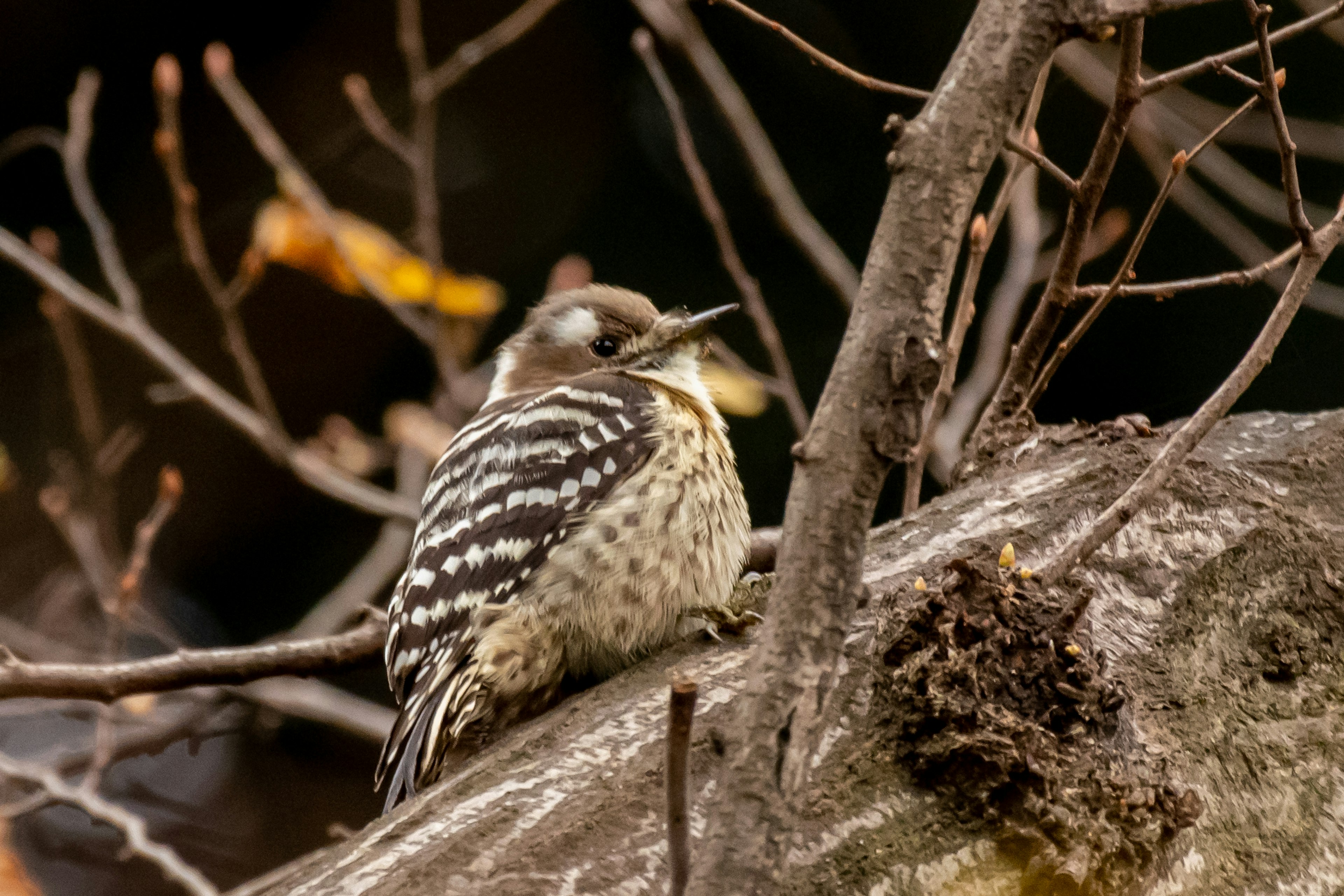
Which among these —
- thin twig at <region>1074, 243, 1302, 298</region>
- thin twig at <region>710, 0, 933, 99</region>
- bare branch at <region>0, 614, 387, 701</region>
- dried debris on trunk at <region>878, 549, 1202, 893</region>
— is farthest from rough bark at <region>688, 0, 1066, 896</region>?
bare branch at <region>0, 614, 387, 701</region>

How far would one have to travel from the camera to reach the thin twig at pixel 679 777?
103cm

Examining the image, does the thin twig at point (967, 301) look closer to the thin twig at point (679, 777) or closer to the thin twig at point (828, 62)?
the thin twig at point (828, 62)

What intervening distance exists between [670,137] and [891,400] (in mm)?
4268

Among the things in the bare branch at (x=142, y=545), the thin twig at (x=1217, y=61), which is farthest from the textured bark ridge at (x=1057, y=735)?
the bare branch at (x=142, y=545)

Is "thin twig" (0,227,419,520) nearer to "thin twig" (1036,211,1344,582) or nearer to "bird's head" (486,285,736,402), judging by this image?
"bird's head" (486,285,736,402)

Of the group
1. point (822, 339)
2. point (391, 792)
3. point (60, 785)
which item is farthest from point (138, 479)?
point (391, 792)

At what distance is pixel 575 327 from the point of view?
3281 mm

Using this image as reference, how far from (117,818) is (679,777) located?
7.75 feet

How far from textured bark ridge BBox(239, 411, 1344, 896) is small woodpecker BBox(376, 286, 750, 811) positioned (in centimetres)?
21

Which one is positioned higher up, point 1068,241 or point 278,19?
point 278,19

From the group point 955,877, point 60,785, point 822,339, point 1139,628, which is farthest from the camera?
point 822,339

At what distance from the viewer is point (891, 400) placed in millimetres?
1150

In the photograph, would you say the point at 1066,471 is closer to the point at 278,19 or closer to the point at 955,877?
the point at 955,877

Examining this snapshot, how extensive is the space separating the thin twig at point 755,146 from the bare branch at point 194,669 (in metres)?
1.67
